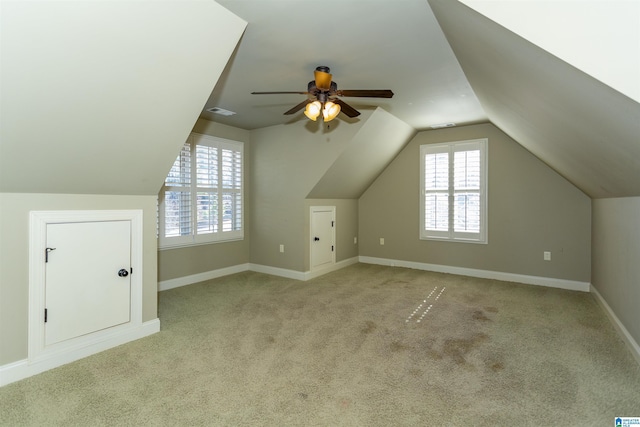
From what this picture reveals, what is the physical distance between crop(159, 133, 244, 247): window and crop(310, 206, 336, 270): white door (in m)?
1.27

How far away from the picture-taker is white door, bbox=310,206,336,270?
16.4 feet

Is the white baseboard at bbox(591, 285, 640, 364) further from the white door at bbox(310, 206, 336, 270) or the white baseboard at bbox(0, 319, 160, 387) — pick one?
the white baseboard at bbox(0, 319, 160, 387)

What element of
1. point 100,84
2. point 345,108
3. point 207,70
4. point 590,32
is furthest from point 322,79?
point 590,32

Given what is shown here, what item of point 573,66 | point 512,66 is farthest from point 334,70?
point 573,66

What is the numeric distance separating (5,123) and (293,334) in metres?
2.49

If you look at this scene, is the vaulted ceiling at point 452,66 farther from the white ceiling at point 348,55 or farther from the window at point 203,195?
the window at point 203,195

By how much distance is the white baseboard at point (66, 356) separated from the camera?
2102 millimetres

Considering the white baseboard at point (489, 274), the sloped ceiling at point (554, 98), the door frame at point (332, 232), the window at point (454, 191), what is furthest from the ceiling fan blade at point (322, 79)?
the white baseboard at point (489, 274)

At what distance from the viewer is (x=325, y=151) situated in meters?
4.58

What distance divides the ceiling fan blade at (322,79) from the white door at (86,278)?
2020 millimetres

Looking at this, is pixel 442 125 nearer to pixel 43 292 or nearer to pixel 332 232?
pixel 332 232

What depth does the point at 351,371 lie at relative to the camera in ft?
7.45

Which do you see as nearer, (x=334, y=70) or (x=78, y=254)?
(x=78, y=254)

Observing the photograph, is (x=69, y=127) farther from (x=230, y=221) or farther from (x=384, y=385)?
(x=230, y=221)
